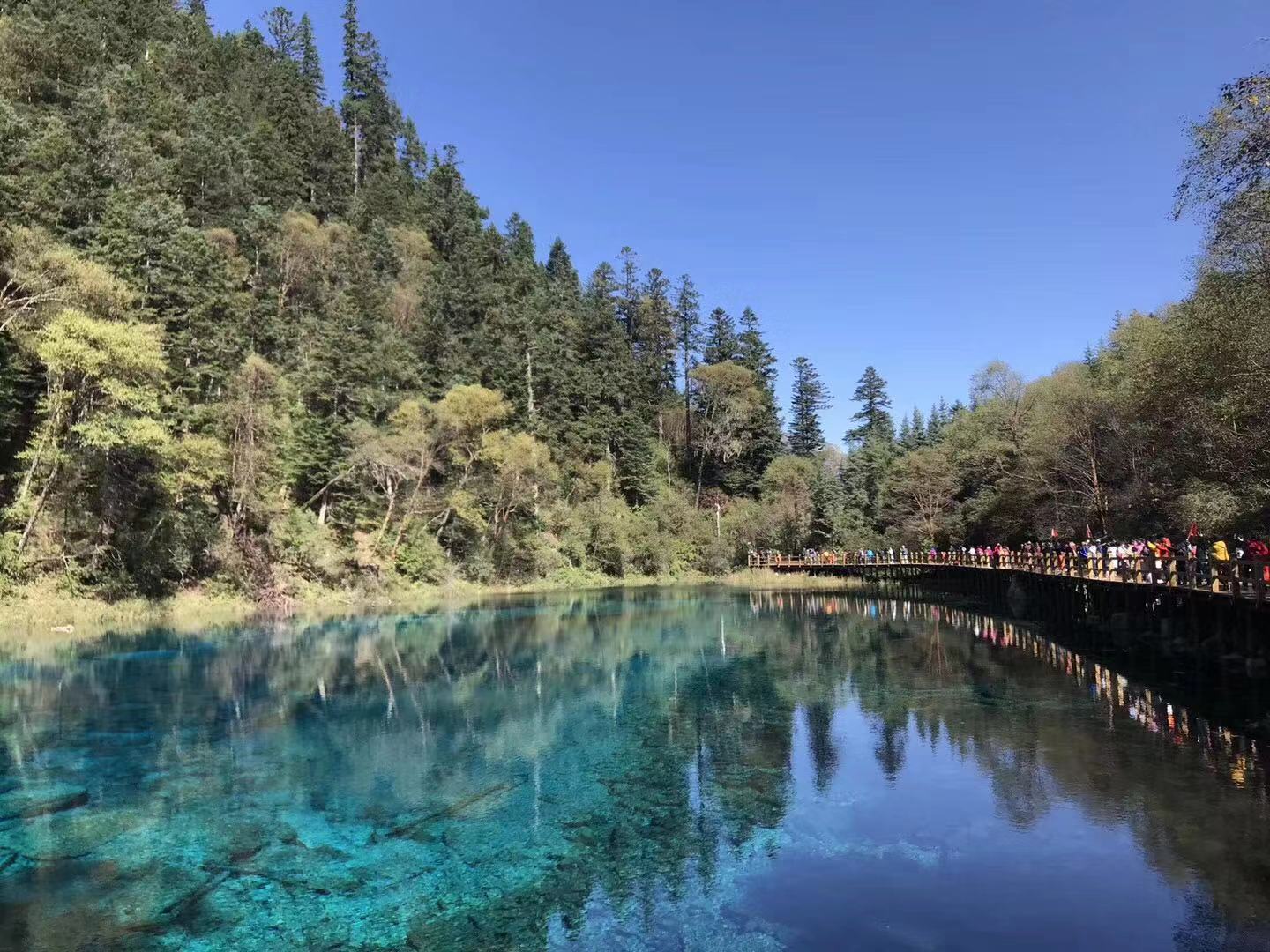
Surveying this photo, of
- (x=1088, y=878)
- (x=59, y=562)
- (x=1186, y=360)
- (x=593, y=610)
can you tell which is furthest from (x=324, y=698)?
(x=1186, y=360)

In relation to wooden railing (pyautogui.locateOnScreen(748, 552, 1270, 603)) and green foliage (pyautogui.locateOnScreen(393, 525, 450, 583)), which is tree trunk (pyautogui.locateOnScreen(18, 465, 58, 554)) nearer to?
green foliage (pyautogui.locateOnScreen(393, 525, 450, 583))

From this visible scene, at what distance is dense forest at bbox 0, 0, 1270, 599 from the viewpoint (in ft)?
85.3

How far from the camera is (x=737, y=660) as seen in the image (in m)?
23.2

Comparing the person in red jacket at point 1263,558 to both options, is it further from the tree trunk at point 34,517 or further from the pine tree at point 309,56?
the pine tree at point 309,56

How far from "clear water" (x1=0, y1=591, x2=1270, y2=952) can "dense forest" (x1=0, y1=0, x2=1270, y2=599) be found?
10223 millimetres

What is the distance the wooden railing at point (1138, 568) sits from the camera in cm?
1734

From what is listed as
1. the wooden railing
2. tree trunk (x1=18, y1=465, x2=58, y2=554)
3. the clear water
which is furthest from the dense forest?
the clear water

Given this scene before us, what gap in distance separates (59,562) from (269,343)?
16.9 metres

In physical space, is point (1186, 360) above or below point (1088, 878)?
above

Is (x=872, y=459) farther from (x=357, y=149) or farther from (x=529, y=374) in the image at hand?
(x=357, y=149)

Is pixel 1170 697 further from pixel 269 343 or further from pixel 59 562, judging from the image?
pixel 269 343

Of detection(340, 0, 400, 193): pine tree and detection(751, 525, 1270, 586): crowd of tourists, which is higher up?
detection(340, 0, 400, 193): pine tree

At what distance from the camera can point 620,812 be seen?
34.1 feet

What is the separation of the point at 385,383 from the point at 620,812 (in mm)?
38204
